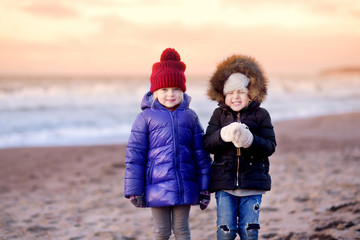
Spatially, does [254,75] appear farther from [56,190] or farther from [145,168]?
[56,190]

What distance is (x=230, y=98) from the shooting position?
2988 millimetres

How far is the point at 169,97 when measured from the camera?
3012mm

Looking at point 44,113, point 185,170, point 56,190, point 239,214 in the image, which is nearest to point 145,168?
point 185,170

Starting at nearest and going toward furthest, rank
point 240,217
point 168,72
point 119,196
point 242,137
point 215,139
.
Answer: point 242,137, point 215,139, point 240,217, point 168,72, point 119,196

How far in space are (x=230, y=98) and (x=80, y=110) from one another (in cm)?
1606

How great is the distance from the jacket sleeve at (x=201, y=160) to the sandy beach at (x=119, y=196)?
143 cm

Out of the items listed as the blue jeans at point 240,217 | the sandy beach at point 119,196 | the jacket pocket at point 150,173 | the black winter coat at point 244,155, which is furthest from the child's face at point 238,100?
the sandy beach at point 119,196

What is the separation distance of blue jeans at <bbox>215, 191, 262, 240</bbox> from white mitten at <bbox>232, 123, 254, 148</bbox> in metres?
0.45

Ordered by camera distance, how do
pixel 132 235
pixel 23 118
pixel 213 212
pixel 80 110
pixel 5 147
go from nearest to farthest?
1. pixel 132 235
2. pixel 213 212
3. pixel 5 147
4. pixel 23 118
5. pixel 80 110

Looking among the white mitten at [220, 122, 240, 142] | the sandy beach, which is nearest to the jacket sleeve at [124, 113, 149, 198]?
the white mitten at [220, 122, 240, 142]

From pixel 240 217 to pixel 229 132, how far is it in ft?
2.32

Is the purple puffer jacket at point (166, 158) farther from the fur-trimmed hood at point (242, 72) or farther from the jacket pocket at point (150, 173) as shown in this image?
the fur-trimmed hood at point (242, 72)

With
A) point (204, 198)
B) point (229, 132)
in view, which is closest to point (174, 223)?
point (204, 198)

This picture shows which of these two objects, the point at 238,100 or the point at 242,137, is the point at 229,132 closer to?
the point at 242,137
